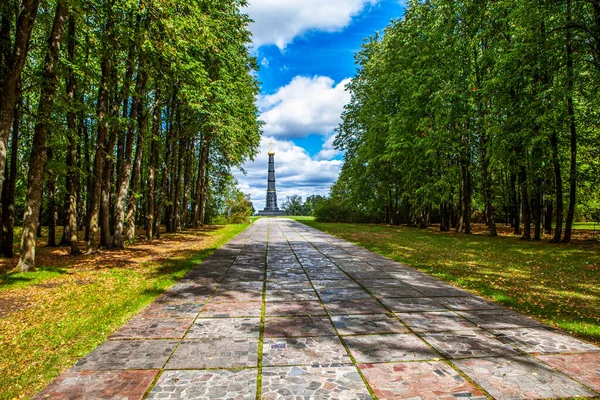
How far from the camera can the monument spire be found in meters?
70.8

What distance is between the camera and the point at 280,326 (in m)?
4.20

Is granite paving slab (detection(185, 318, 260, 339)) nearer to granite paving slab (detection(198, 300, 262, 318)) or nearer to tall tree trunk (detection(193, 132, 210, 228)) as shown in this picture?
granite paving slab (detection(198, 300, 262, 318))

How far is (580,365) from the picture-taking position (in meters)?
3.22

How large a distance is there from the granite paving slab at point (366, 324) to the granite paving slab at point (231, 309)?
124cm

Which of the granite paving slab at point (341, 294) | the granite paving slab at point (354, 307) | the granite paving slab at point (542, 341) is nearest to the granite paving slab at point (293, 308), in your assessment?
the granite paving slab at point (354, 307)

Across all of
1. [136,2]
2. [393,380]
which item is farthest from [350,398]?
[136,2]

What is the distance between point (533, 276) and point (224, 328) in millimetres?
7469

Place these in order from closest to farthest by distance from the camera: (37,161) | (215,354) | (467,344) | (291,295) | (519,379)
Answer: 1. (519,379)
2. (215,354)
3. (467,344)
4. (291,295)
5. (37,161)

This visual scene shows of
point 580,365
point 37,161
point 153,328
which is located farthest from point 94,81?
point 580,365

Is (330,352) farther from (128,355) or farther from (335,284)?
(335,284)

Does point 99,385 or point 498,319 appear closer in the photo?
point 99,385

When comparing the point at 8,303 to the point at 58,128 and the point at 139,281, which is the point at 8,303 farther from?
the point at 58,128

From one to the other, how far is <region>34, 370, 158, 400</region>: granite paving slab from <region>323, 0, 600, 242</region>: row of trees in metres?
14.8

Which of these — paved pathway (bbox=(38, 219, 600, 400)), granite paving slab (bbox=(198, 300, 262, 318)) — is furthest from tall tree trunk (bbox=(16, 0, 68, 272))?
granite paving slab (bbox=(198, 300, 262, 318))
